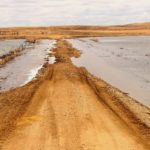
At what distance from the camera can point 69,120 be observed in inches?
637

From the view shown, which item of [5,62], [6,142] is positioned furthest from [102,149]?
[5,62]

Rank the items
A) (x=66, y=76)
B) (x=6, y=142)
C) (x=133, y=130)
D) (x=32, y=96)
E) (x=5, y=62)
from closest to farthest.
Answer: (x=6, y=142)
(x=133, y=130)
(x=32, y=96)
(x=66, y=76)
(x=5, y=62)

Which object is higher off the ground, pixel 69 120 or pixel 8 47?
pixel 69 120

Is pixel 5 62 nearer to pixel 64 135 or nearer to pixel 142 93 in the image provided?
pixel 142 93

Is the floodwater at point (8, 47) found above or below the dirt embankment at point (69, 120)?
below

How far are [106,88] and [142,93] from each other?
2.26m

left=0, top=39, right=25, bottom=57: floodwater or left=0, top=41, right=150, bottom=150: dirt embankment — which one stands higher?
left=0, top=41, right=150, bottom=150: dirt embankment

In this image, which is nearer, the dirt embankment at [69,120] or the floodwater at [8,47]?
the dirt embankment at [69,120]

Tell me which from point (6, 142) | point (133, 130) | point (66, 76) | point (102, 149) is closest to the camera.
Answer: point (102, 149)

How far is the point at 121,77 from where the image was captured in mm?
32219

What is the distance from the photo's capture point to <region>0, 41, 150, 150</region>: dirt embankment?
13.3m

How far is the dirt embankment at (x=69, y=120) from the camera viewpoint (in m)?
13.3

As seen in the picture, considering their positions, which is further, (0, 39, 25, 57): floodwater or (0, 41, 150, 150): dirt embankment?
(0, 39, 25, 57): floodwater

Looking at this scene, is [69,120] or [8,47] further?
[8,47]
